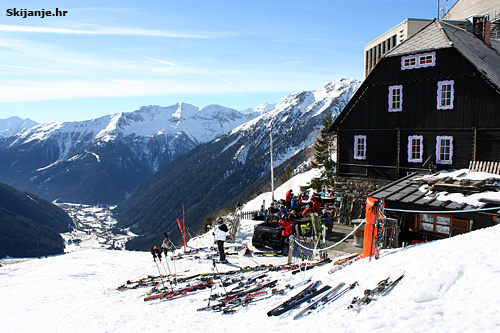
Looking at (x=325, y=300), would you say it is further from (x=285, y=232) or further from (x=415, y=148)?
(x=415, y=148)

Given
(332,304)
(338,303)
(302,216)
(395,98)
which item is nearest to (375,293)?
(338,303)

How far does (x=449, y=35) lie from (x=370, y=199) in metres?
13.6

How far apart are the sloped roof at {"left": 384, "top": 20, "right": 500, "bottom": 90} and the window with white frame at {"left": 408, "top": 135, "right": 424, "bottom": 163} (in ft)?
14.8

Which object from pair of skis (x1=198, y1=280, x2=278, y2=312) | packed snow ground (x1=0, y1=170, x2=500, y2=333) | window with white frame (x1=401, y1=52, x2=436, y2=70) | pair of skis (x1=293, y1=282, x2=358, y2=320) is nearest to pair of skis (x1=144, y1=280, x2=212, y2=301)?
packed snow ground (x1=0, y1=170, x2=500, y2=333)

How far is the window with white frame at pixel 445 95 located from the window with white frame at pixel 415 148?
2.04 meters

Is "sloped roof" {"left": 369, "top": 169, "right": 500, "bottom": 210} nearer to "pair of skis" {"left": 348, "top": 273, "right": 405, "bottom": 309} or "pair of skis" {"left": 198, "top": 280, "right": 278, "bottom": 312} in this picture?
"pair of skis" {"left": 348, "top": 273, "right": 405, "bottom": 309}

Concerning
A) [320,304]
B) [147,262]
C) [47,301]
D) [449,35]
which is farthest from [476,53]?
[47,301]

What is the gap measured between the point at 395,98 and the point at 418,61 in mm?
2390

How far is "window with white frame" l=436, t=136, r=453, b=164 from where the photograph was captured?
1969cm

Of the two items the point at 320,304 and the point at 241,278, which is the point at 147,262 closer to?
the point at 241,278

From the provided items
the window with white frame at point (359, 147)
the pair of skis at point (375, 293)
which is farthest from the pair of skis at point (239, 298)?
the window with white frame at point (359, 147)

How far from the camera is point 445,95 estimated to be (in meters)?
20.0

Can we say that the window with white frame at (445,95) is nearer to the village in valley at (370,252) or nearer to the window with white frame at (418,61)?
the village in valley at (370,252)

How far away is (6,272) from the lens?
61.3 feet
